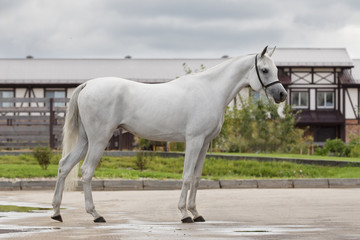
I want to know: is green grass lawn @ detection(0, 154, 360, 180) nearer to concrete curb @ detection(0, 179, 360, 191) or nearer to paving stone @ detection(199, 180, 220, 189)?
concrete curb @ detection(0, 179, 360, 191)

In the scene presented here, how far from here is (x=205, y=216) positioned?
10.7 meters

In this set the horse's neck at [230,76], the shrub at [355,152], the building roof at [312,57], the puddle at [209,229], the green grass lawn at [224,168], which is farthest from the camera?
the building roof at [312,57]

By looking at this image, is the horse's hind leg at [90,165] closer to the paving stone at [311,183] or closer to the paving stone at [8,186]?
the paving stone at [8,186]

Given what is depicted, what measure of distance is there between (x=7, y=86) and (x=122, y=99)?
42634mm

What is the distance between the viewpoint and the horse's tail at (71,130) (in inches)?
405

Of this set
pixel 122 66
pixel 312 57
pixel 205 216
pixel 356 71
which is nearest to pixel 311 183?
pixel 205 216

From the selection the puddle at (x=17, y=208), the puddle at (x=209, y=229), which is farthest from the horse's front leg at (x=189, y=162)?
the puddle at (x=17, y=208)

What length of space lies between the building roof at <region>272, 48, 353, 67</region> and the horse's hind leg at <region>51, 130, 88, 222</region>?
41.9 metres

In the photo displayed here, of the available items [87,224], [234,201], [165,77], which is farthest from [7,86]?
[87,224]

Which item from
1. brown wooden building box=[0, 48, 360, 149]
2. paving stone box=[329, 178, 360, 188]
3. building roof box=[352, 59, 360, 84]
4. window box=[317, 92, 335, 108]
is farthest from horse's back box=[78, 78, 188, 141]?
window box=[317, 92, 335, 108]

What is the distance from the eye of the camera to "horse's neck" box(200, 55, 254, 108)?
34.2ft

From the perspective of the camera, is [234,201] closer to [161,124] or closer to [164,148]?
[161,124]

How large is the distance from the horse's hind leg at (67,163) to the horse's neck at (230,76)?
6.65ft

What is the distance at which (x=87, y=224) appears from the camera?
372 inches
